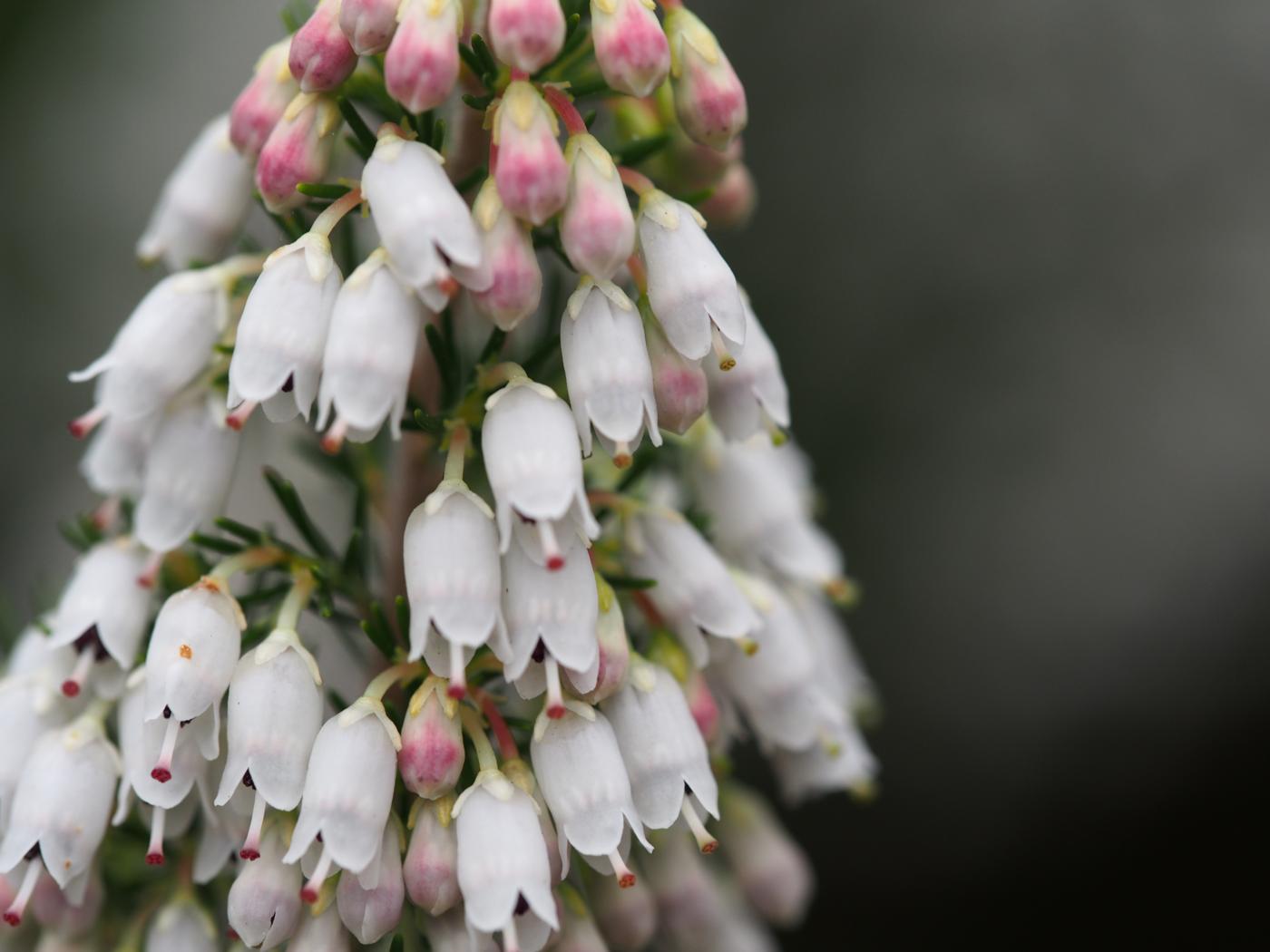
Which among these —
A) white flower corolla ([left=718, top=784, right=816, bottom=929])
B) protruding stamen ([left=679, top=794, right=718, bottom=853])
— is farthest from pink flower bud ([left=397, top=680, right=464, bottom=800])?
white flower corolla ([left=718, top=784, right=816, bottom=929])

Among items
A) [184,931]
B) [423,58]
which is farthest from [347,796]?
[423,58]

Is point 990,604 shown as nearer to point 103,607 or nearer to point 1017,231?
point 1017,231

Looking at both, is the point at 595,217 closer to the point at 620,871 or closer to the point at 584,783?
the point at 584,783

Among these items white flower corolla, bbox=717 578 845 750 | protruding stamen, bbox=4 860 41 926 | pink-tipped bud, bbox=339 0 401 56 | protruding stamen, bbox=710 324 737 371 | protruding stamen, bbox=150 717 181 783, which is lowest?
white flower corolla, bbox=717 578 845 750

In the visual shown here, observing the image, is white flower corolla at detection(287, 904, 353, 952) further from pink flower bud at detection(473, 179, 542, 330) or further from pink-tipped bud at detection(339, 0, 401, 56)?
pink-tipped bud at detection(339, 0, 401, 56)

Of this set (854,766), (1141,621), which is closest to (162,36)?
(1141,621)

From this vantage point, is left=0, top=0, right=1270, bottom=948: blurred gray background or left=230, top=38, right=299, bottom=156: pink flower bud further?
left=0, top=0, right=1270, bottom=948: blurred gray background
